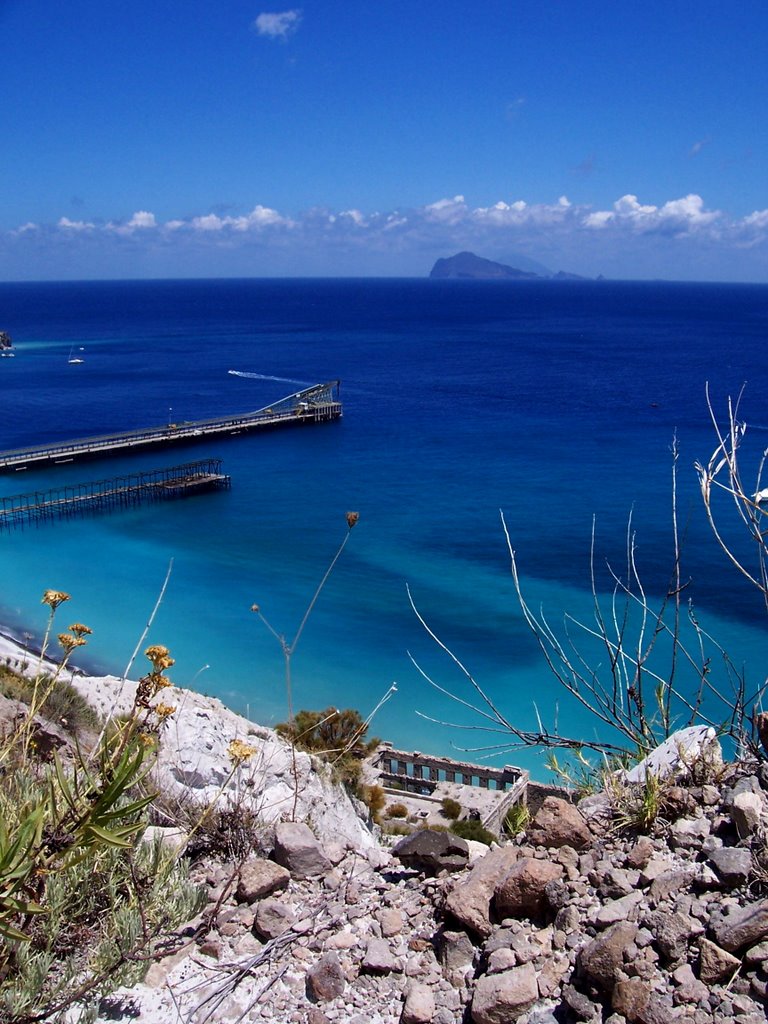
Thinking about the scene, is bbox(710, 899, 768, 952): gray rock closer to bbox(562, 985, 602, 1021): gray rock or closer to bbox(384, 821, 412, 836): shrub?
bbox(562, 985, 602, 1021): gray rock

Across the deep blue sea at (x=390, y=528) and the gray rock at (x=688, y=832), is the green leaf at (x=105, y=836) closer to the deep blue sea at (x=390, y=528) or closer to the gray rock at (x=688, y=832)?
the gray rock at (x=688, y=832)

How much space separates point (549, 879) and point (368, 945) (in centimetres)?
110

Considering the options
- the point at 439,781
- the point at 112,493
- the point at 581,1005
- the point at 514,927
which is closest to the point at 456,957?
the point at 514,927

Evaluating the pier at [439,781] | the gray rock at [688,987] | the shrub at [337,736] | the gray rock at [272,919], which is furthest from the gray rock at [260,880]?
the pier at [439,781]

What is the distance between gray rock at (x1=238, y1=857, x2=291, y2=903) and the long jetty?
56.0 meters

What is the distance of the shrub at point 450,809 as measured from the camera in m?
22.5

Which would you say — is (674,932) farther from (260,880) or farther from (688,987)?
(260,880)

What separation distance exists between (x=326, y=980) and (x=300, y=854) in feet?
4.17

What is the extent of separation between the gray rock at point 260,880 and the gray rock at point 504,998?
174 centimetres

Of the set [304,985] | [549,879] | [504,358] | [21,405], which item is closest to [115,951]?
[304,985]

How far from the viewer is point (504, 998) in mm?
4184

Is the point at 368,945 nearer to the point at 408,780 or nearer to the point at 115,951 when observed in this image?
the point at 115,951

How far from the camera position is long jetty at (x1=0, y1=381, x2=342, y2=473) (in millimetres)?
58625

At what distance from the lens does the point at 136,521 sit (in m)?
50.4
